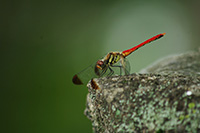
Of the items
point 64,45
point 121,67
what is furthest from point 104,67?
point 64,45

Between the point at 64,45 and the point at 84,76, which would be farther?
the point at 64,45

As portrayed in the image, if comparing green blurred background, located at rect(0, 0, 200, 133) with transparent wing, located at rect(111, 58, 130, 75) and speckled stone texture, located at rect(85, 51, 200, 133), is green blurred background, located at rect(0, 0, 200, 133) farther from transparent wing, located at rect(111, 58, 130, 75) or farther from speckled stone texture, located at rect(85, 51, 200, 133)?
speckled stone texture, located at rect(85, 51, 200, 133)

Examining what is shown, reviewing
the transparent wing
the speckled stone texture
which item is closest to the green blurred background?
the transparent wing

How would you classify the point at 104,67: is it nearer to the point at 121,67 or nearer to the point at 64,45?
the point at 121,67

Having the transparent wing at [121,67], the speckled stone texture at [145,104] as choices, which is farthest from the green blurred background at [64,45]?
the speckled stone texture at [145,104]

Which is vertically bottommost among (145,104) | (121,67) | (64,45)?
(145,104)

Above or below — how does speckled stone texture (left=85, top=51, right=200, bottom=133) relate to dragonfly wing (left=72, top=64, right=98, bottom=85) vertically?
below

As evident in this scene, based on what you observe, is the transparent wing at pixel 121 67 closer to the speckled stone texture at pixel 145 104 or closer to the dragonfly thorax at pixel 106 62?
the dragonfly thorax at pixel 106 62
